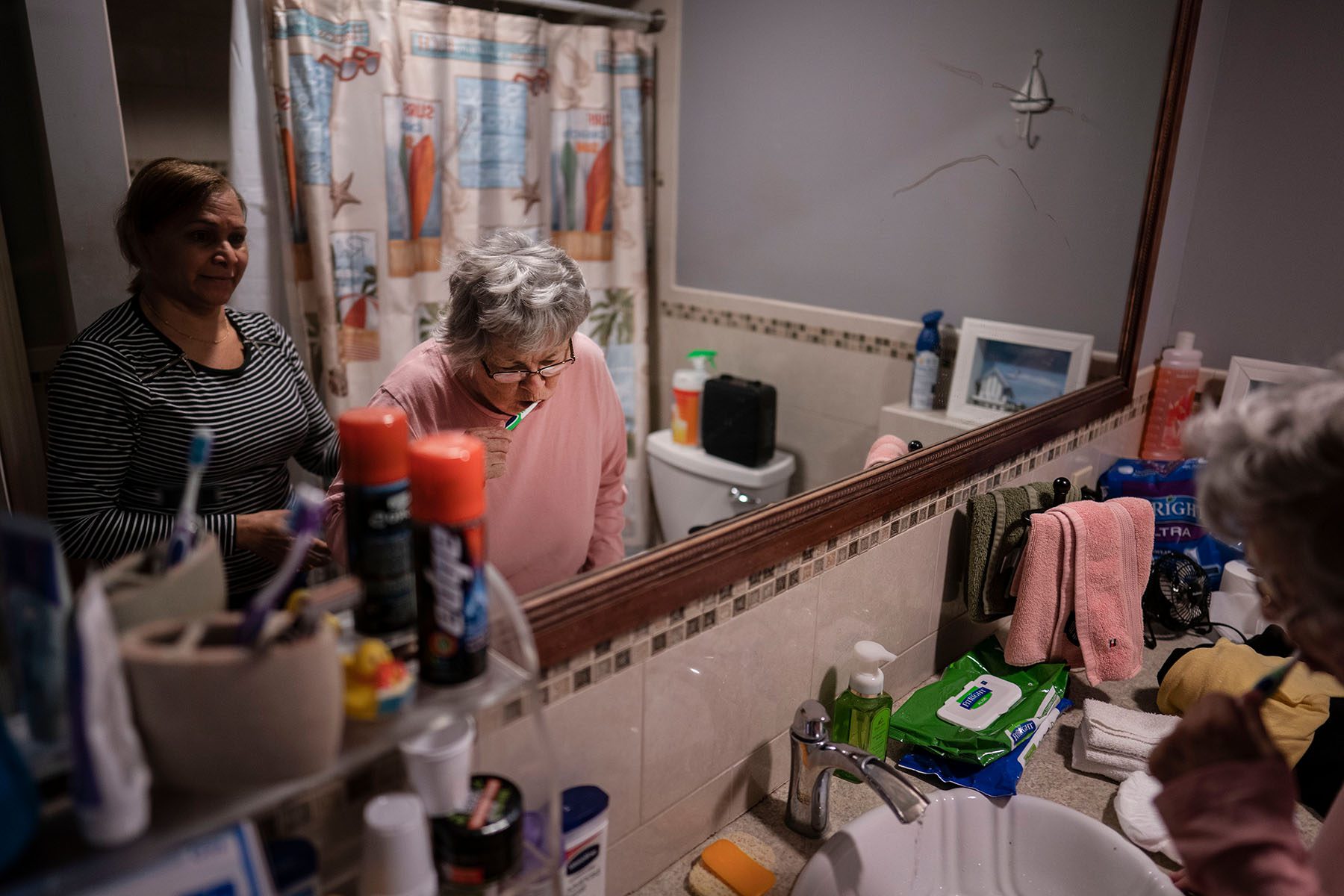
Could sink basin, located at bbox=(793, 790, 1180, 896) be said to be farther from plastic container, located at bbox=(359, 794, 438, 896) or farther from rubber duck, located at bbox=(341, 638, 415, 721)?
rubber duck, located at bbox=(341, 638, 415, 721)

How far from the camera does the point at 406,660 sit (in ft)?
2.08

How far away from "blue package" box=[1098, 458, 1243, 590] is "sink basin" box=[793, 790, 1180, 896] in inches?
31.3

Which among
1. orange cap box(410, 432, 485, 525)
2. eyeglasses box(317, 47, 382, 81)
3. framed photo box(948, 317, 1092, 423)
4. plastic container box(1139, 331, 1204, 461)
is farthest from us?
plastic container box(1139, 331, 1204, 461)

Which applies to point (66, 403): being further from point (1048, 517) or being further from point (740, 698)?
point (1048, 517)

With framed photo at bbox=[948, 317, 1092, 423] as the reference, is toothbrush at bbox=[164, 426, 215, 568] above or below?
above

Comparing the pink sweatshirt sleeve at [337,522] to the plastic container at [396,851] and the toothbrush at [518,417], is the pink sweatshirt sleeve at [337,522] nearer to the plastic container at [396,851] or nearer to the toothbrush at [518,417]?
the plastic container at [396,851]

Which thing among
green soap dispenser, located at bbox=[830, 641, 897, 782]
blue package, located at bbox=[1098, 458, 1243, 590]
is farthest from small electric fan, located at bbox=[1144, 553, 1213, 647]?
green soap dispenser, located at bbox=[830, 641, 897, 782]

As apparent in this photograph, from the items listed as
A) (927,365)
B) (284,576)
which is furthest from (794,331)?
(284,576)

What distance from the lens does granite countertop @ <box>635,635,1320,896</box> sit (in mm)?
1026

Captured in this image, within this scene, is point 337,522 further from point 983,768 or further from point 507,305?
point 983,768

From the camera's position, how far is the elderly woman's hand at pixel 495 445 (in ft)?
3.27

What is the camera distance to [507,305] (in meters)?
1.07

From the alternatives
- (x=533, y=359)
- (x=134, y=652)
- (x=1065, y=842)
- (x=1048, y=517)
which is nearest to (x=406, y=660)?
(x=134, y=652)

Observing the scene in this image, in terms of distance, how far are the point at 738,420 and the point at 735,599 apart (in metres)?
0.79
